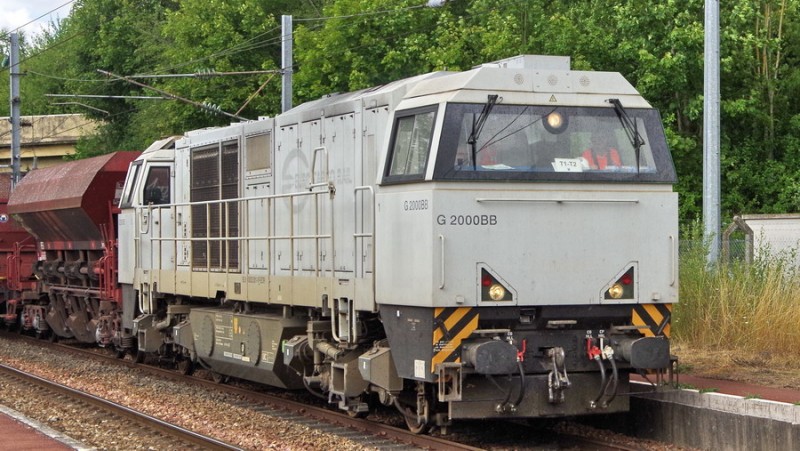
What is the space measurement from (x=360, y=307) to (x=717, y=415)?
12.3 feet

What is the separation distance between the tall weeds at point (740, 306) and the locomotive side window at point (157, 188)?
26.8 feet

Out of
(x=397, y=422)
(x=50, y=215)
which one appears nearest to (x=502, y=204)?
(x=397, y=422)

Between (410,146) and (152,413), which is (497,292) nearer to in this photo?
(410,146)

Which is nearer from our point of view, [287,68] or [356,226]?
[356,226]

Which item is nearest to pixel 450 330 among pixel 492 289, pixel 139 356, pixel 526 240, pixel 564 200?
pixel 492 289

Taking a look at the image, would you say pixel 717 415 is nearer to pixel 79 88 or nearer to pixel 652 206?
pixel 652 206

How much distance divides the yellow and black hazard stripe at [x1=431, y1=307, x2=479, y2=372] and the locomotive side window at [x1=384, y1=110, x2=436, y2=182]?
130 cm

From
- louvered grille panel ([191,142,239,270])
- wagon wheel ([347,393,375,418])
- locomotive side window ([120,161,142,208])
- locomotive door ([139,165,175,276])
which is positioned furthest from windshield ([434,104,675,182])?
locomotive side window ([120,161,142,208])

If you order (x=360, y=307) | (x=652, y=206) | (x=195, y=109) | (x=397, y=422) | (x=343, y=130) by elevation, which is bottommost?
(x=397, y=422)

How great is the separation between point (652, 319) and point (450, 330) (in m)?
2.20

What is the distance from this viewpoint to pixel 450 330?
34.3 feet

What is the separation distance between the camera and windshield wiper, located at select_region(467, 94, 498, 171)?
1062cm

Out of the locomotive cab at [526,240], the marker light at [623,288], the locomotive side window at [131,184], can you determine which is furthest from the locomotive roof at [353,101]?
the locomotive side window at [131,184]

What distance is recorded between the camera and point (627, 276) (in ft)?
36.4
